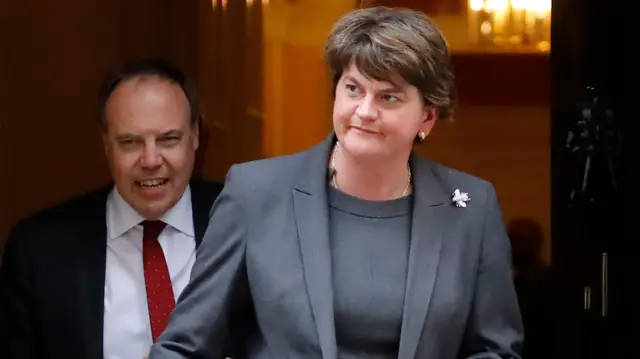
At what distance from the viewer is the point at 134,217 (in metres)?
2.46

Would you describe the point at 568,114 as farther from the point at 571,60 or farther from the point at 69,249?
the point at 69,249

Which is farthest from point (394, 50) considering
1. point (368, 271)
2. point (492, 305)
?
point (492, 305)

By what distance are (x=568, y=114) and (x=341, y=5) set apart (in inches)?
24.9

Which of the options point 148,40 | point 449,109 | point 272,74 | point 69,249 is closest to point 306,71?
point 272,74

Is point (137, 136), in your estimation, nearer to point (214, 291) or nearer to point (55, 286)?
point (55, 286)

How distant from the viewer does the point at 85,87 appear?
3111 millimetres

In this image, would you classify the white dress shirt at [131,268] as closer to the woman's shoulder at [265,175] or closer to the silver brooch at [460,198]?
the woman's shoulder at [265,175]

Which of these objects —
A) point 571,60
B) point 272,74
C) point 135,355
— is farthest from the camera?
point 272,74

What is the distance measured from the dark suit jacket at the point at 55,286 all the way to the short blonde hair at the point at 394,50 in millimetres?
847

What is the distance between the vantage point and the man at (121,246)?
236 centimetres

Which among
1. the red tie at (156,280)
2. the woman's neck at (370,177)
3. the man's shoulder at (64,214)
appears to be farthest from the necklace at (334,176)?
the man's shoulder at (64,214)

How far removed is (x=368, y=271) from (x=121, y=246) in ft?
2.81

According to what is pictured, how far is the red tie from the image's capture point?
235cm

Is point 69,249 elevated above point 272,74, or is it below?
below
